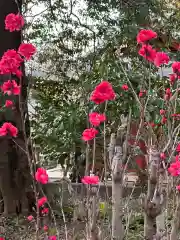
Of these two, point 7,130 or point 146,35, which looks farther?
point 7,130

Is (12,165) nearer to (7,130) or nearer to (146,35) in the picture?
(7,130)

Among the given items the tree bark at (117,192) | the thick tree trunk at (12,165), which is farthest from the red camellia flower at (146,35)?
the thick tree trunk at (12,165)

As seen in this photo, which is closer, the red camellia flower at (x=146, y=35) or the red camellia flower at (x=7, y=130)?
the red camellia flower at (x=146, y=35)

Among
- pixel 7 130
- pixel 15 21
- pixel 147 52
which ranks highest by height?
pixel 15 21

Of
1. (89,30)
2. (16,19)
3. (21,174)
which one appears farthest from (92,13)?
(16,19)

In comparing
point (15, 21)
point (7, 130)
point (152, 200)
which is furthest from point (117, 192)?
point (15, 21)

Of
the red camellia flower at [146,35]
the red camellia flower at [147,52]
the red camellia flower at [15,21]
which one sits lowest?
the red camellia flower at [147,52]

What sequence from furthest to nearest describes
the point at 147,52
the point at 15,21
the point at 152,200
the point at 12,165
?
the point at 12,165, the point at 15,21, the point at 147,52, the point at 152,200

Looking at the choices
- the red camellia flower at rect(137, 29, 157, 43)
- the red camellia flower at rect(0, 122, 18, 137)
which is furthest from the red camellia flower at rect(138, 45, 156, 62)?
the red camellia flower at rect(0, 122, 18, 137)

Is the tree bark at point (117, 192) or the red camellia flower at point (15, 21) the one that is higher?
the red camellia flower at point (15, 21)

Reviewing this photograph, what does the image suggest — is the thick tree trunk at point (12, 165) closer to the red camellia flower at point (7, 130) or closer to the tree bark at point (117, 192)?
the red camellia flower at point (7, 130)

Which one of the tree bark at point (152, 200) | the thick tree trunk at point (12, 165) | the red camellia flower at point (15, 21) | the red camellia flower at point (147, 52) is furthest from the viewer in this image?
the thick tree trunk at point (12, 165)

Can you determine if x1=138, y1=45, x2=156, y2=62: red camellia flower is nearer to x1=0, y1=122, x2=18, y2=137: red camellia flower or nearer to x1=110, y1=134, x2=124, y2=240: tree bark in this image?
x1=110, y1=134, x2=124, y2=240: tree bark

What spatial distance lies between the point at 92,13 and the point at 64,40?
596 mm
